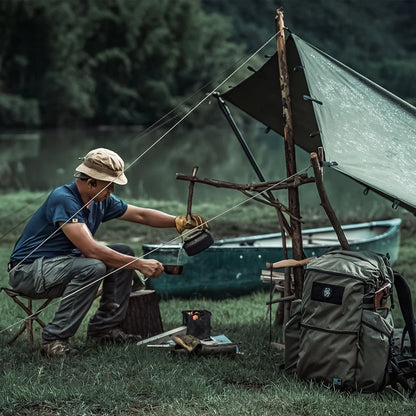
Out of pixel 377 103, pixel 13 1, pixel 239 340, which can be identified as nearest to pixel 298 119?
pixel 377 103

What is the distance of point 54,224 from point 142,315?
1041 millimetres

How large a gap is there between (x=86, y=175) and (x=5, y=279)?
10.1ft

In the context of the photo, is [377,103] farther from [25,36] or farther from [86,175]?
[25,36]

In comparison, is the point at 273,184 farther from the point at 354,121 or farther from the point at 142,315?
the point at 142,315

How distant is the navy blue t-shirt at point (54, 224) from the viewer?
4660 mm

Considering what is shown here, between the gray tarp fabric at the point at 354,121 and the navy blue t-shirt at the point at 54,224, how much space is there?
5.20 ft

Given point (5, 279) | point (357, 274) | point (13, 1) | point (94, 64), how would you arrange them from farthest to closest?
point (94, 64) → point (13, 1) → point (5, 279) → point (357, 274)

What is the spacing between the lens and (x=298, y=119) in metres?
5.64

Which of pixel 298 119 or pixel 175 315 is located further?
pixel 175 315

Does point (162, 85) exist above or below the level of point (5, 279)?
above

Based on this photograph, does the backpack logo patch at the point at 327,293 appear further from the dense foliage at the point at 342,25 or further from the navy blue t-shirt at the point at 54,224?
the dense foliage at the point at 342,25

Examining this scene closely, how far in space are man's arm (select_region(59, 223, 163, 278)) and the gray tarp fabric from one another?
132cm

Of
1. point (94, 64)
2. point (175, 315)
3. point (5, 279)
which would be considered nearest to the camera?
point (175, 315)

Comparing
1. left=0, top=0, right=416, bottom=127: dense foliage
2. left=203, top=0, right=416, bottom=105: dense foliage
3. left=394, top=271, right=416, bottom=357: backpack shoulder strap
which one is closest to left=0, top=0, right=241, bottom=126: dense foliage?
left=0, top=0, right=416, bottom=127: dense foliage
